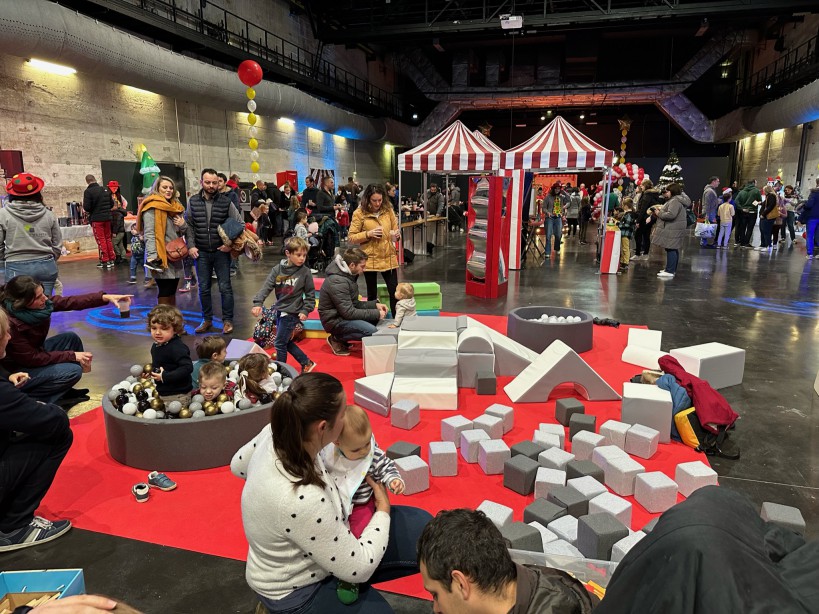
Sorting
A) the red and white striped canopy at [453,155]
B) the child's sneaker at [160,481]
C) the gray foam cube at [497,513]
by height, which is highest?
the red and white striped canopy at [453,155]

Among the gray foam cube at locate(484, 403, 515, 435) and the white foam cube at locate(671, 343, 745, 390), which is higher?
the white foam cube at locate(671, 343, 745, 390)

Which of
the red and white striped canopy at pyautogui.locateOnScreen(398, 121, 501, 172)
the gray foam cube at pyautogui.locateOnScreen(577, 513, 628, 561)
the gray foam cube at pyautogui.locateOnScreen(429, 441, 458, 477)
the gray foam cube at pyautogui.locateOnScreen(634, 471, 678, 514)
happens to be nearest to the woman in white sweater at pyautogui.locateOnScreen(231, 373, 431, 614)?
the gray foam cube at pyautogui.locateOnScreen(577, 513, 628, 561)

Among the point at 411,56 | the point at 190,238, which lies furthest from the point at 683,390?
the point at 411,56

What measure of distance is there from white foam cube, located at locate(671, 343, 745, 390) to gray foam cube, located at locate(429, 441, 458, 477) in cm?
241

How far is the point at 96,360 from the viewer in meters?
5.41

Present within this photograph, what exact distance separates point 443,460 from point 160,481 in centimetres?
161

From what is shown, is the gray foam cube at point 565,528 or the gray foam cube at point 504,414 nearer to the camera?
the gray foam cube at point 565,528

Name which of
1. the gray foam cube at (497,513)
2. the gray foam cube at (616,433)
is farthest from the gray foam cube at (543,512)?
the gray foam cube at (616,433)

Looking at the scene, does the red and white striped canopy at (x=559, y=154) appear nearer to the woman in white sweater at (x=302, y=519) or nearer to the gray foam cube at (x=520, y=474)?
the gray foam cube at (x=520, y=474)

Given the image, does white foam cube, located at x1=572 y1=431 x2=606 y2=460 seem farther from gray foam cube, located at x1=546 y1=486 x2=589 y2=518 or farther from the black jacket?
the black jacket

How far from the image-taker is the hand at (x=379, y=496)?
192 cm

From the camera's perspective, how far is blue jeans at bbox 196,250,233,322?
6.04 metres

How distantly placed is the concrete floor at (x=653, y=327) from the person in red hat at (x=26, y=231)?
39.5 inches

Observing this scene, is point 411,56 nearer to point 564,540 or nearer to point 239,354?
point 239,354
